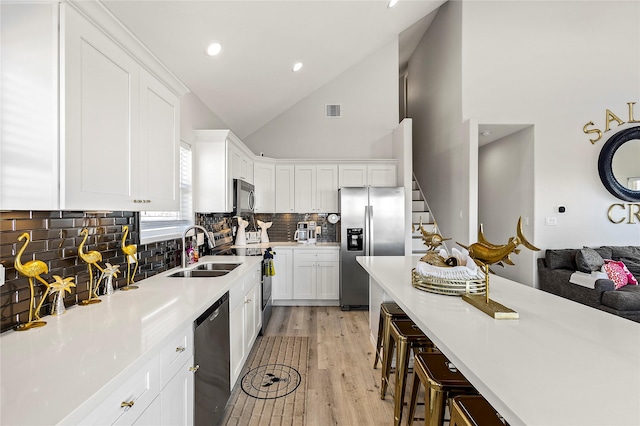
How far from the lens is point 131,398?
1034 millimetres

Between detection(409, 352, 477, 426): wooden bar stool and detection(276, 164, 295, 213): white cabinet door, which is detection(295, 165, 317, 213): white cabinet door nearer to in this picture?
detection(276, 164, 295, 213): white cabinet door

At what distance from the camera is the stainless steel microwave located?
3.46 metres

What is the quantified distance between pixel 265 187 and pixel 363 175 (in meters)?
1.58

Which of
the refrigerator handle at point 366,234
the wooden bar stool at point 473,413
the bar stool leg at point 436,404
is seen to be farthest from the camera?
the refrigerator handle at point 366,234

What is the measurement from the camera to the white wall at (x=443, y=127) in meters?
4.72

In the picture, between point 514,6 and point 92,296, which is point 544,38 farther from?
point 92,296

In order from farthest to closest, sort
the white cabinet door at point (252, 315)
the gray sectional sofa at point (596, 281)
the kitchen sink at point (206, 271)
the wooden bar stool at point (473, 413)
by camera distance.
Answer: the gray sectional sofa at point (596, 281) < the white cabinet door at point (252, 315) < the kitchen sink at point (206, 271) < the wooden bar stool at point (473, 413)

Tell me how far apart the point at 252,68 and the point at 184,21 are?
1182 mm

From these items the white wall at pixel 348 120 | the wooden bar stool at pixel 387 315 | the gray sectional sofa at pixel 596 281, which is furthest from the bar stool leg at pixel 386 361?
the white wall at pixel 348 120

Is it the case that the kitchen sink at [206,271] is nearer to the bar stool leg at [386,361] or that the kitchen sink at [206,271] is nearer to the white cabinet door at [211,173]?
the white cabinet door at [211,173]

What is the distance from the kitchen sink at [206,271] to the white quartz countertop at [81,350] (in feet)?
2.42

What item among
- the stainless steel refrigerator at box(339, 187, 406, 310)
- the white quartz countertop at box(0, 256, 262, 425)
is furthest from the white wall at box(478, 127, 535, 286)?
the white quartz countertop at box(0, 256, 262, 425)

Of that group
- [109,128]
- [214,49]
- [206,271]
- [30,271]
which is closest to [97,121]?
[109,128]

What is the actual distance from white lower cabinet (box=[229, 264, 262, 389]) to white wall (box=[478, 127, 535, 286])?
3.92 metres
